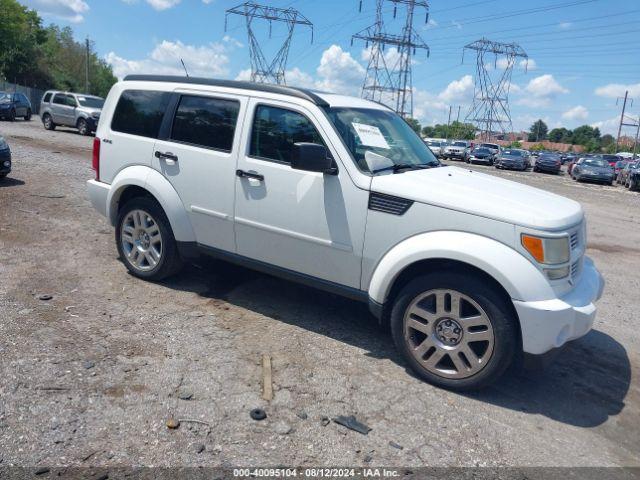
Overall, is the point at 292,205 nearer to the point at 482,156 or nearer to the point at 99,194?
the point at 99,194

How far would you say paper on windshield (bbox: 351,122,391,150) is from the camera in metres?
4.62

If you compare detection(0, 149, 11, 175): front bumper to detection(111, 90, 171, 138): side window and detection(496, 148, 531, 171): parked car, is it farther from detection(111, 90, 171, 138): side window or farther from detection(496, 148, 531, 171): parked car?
detection(496, 148, 531, 171): parked car

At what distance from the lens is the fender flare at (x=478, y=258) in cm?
363

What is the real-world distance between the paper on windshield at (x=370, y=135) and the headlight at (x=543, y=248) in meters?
1.54

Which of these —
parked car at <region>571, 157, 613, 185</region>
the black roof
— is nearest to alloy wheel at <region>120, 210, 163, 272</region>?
the black roof

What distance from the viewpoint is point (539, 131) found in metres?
120

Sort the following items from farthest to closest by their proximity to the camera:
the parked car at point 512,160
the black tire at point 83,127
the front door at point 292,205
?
the parked car at point 512,160 < the black tire at point 83,127 < the front door at point 292,205

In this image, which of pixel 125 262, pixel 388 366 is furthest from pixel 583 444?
pixel 125 262

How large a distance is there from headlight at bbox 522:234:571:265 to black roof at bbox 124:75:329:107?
1969 mm

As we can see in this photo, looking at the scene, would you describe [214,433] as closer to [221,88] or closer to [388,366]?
[388,366]

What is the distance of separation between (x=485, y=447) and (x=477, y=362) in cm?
65

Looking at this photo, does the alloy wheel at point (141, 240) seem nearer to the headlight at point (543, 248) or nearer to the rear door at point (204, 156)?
the rear door at point (204, 156)

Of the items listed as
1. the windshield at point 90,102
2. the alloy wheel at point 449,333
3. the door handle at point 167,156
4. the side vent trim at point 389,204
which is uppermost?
the windshield at point 90,102

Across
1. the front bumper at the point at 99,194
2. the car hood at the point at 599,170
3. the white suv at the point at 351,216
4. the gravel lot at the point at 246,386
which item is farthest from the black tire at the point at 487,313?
the car hood at the point at 599,170
